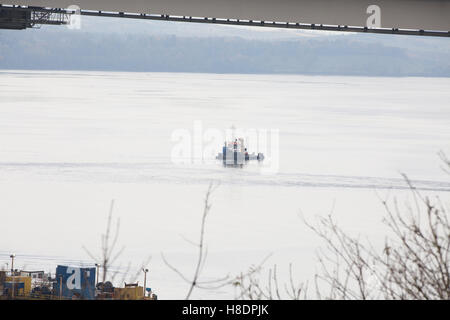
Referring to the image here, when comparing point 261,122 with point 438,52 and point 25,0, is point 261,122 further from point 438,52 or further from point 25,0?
point 25,0

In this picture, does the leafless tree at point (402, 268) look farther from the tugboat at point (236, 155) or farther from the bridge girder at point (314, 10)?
the tugboat at point (236, 155)

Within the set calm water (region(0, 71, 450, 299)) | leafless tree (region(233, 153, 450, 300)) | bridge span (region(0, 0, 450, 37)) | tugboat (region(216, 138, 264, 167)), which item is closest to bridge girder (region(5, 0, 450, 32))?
bridge span (region(0, 0, 450, 37))

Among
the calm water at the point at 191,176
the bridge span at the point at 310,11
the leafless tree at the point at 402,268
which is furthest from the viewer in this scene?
the calm water at the point at 191,176


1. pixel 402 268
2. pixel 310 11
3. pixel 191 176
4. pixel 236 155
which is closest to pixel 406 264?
pixel 402 268

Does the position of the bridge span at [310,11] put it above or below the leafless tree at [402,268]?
above

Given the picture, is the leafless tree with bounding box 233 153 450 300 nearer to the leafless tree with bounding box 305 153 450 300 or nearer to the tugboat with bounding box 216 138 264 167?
the leafless tree with bounding box 305 153 450 300

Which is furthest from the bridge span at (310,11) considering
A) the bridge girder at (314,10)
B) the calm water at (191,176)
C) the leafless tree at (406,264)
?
the leafless tree at (406,264)
